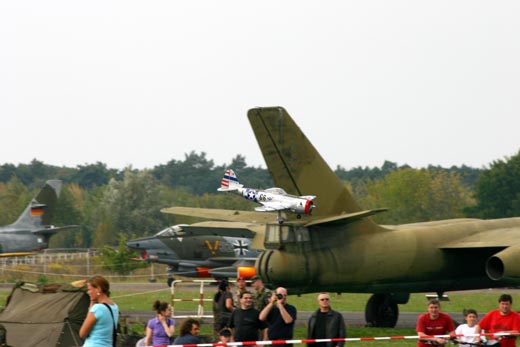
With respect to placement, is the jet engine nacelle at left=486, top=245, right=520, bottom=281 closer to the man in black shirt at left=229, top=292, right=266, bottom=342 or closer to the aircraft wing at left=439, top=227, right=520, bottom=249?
the aircraft wing at left=439, top=227, right=520, bottom=249

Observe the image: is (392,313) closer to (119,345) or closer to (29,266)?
(119,345)

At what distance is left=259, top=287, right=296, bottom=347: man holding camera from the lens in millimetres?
15008

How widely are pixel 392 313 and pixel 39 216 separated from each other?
3067cm

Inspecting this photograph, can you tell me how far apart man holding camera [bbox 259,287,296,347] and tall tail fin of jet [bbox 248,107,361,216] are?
7.30 m

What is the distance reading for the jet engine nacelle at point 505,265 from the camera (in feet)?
73.5

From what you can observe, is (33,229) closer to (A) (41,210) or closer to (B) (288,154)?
(A) (41,210)

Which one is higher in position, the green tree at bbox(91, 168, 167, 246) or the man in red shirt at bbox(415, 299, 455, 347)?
the green tree at bbox(91, 168, 167, 246)

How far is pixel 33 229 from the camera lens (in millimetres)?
52531

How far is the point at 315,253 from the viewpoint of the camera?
22.7m

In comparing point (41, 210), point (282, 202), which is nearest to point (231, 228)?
point (282, 202)

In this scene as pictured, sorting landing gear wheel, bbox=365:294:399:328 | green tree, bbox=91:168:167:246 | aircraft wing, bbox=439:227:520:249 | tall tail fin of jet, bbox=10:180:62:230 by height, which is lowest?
landing gear wheel, bbox=365:294:399:328

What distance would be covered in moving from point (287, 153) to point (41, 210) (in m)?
32.9

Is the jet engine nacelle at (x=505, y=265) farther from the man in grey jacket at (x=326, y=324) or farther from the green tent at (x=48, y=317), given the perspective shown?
the green tent at (x=48, y=317)

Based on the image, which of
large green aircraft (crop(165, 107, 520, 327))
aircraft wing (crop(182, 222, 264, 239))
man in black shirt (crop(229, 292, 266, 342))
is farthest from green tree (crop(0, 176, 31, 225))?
man in black shirt (crop(229, 292, 266, 342))
